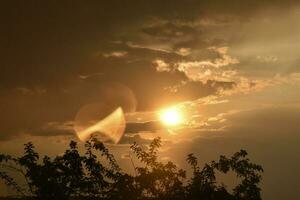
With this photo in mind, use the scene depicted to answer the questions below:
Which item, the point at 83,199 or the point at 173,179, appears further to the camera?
the point at 173,179

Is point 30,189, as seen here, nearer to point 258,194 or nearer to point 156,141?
point 156,141

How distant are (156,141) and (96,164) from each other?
4.87 meters

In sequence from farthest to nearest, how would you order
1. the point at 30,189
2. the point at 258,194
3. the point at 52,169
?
the point at 258,194 → the point at 52,169 → the point at 30,189

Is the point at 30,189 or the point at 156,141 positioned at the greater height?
the point at 156,141

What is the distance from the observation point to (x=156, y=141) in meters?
34.5

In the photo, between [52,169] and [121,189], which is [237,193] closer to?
[121,189]

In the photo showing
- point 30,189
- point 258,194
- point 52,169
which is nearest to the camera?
point 30,189

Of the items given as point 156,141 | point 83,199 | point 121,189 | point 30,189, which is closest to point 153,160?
point 156,141

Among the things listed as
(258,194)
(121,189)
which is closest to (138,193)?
(121,189)

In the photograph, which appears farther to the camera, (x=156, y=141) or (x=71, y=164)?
(x=156, y=141)

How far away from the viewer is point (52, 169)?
30797 millimetres

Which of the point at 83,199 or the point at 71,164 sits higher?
the point at 71,164

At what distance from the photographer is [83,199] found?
31.3 meters

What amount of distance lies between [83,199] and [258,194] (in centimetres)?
1204
